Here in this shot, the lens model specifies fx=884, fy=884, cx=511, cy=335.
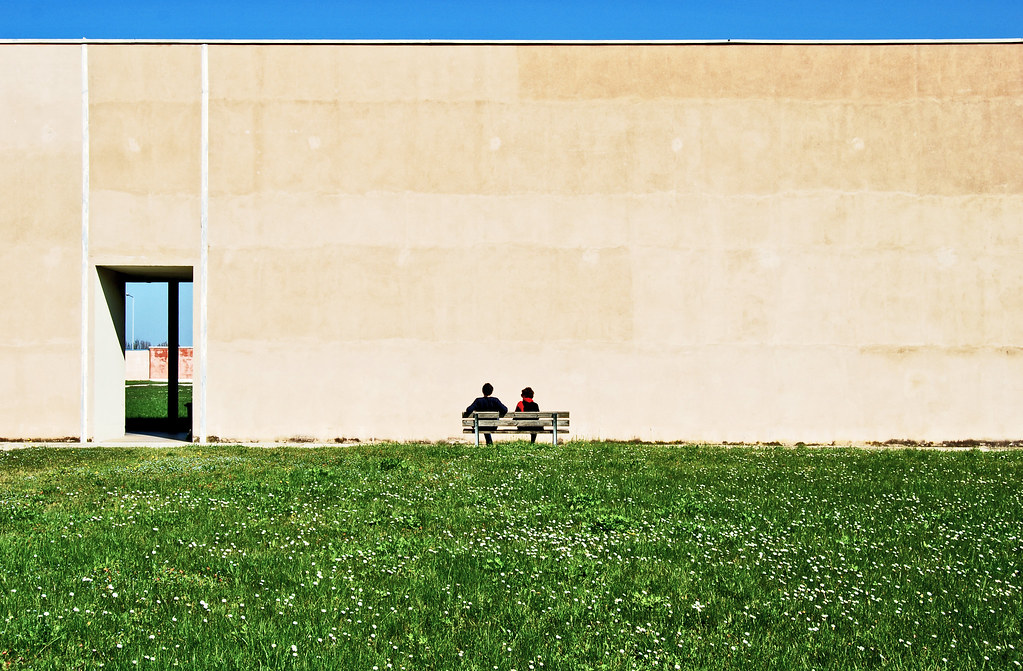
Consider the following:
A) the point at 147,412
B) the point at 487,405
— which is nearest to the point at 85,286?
the point at 487,405

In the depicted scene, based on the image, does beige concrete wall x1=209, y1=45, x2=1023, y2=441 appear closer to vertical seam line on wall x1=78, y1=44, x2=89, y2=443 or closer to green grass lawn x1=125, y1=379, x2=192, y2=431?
vertical seam line on wall x1=78, y1=44, x2=89, y2=443

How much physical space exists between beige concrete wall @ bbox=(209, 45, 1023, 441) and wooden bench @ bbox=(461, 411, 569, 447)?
2.04 meters

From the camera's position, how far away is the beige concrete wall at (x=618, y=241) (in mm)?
17875

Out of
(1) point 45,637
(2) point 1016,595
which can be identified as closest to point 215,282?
(1) point 45,637

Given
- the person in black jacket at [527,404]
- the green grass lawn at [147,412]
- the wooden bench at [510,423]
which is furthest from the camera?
the green grass lawn at [147,412]

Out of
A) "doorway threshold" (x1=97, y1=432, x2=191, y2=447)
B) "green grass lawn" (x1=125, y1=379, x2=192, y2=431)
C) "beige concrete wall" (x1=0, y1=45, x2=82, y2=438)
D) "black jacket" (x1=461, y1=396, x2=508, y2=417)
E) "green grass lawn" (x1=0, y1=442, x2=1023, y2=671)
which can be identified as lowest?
"green grass lawn" (x1=0, y1=442, x2=1023, y2=671)

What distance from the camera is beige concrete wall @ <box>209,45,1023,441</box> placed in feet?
58.6

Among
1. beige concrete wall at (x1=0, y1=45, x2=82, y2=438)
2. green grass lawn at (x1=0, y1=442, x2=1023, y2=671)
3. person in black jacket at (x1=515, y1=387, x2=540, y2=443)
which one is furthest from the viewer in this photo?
beige concrete wall at (x1=0, y1=45, x2=82, y2=438)

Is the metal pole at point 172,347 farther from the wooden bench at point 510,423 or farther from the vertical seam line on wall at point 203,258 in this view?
the wooden bench at point 510,423

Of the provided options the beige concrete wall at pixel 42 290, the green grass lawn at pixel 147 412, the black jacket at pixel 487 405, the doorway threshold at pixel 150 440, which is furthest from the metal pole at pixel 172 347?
the black jacket at pixel 487 405

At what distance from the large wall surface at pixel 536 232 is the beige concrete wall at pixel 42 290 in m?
0.06

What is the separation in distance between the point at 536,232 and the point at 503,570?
11.6 meters

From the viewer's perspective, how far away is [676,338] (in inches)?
708

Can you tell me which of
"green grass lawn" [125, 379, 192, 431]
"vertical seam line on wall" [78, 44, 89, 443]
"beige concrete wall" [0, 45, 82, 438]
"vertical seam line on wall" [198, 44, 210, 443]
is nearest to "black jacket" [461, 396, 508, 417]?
"vertical seam line on wall" [198, 44, 210, 443]
